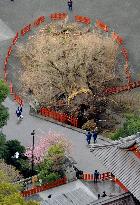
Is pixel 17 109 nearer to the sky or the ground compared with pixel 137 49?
nearer to the ground

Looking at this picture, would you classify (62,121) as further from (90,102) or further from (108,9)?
(108,9)

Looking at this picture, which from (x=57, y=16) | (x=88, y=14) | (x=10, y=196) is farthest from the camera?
(x=88, y=14)

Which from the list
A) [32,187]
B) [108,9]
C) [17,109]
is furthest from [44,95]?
[108,9]

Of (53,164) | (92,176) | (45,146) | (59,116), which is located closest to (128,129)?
(92,176)

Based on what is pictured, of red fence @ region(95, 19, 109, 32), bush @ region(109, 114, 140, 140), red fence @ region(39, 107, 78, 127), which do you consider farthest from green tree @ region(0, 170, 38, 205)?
red fence @ region(95, 19, 109, 32)

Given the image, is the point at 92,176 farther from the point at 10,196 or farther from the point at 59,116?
the point at 10,196
